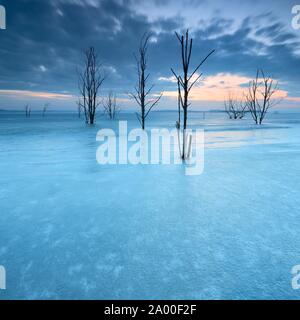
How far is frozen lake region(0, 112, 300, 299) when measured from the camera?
140cm

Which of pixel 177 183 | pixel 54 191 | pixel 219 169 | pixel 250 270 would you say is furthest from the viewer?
Answer: pixel 219 169

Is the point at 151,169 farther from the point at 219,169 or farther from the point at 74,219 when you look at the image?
the point at 74,219

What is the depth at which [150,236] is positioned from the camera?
197 cm

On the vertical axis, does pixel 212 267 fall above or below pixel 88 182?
Answer: below

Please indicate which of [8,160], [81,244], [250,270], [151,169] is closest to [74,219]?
[81,244]

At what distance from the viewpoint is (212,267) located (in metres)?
1.57

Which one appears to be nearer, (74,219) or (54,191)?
(74,219)

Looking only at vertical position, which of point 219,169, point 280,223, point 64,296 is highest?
point 219,169

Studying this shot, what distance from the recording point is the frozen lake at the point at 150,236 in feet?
4.60

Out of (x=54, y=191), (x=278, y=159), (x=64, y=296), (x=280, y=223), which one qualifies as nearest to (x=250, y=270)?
(x=280, y=223)

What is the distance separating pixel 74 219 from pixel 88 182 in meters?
1.29

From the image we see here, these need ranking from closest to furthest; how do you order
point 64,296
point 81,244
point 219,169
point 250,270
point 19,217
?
1. point 64,296
2. point 250,270
3. point 81,244
4. point 19,217
5. point 219,169

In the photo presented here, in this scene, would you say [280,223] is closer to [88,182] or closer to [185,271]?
[185,271]

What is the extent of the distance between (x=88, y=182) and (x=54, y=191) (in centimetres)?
55
